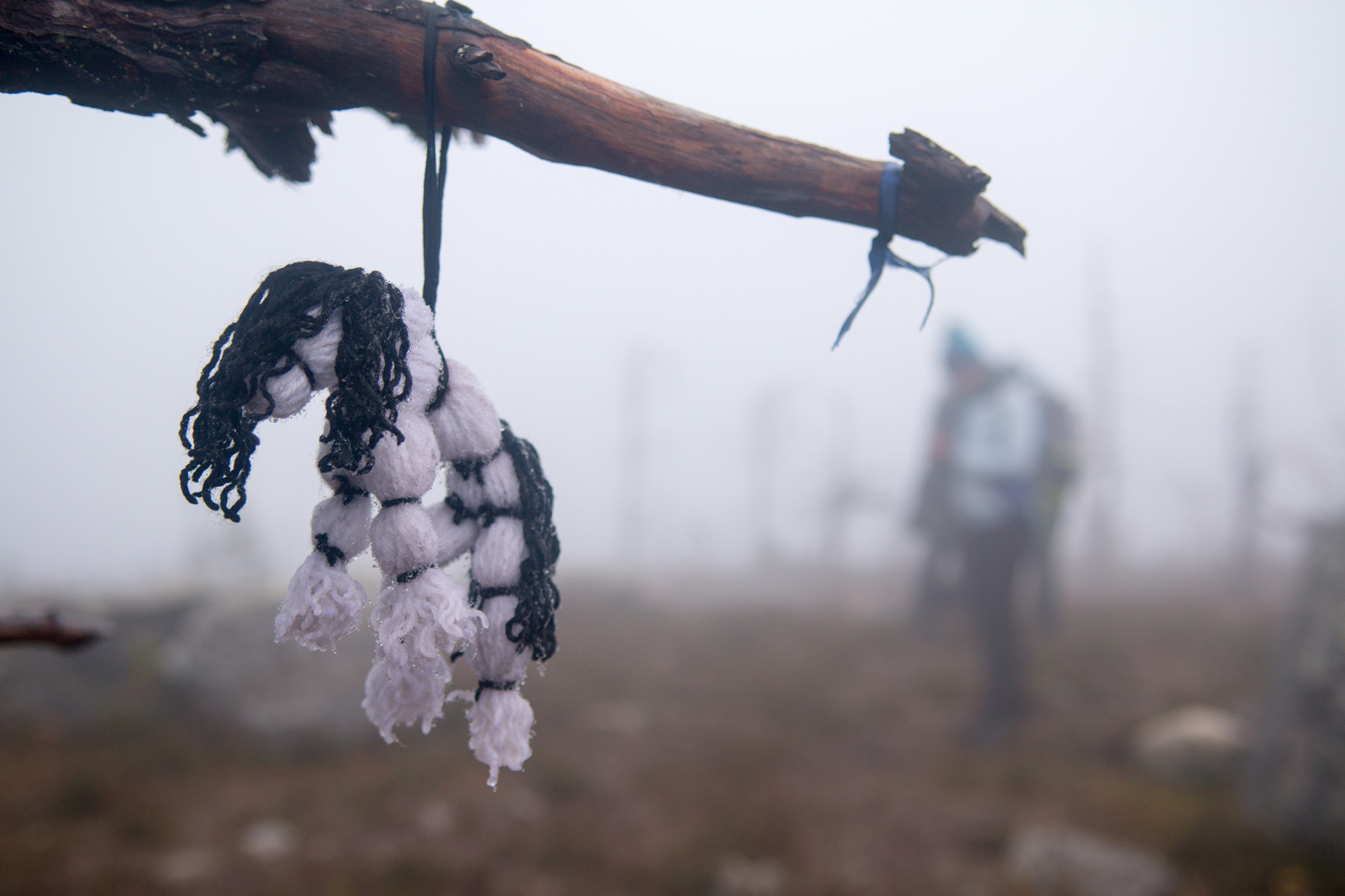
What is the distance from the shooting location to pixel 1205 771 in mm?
4938

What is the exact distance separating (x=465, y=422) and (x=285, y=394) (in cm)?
20

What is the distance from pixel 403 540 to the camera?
2.60 feet

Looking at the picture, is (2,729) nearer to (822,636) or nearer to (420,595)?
(420,595)

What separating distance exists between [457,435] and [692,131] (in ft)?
1.71

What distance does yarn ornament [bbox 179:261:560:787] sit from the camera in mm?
786

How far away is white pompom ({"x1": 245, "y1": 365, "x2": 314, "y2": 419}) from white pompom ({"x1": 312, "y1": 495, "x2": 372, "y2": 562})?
4.6 inches

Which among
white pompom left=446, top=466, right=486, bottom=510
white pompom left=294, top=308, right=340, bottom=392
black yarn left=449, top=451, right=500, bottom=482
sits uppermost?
white pompom left=294, top=308, right=340, bottom=392

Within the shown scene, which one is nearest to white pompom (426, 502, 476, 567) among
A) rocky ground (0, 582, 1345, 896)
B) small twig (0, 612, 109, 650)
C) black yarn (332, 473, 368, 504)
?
black yarn (332, 473, 368, 504)

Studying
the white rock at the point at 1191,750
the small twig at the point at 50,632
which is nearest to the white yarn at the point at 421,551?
the small twig at the point at 50,632

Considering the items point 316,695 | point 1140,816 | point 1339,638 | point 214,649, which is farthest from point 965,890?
point 214,649

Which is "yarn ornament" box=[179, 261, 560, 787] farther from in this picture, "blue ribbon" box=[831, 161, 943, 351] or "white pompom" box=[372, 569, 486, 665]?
"blue ribbon" box=[831, 161, 943, 351]

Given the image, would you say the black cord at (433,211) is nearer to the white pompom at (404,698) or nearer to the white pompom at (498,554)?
the white pompom at (498,554)

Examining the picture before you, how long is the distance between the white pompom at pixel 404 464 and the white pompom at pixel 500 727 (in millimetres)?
293

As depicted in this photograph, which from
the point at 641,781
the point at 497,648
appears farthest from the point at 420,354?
the point at 641,781
